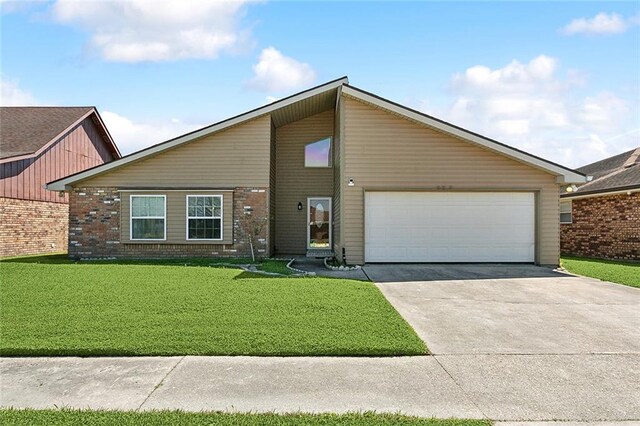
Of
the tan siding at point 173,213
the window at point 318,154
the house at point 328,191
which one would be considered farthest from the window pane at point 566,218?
the tan siding at point 173,213

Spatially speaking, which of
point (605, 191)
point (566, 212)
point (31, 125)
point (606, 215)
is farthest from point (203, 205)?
point (566, 212)

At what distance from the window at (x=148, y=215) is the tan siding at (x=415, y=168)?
6.29 m

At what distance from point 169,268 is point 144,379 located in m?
7.27

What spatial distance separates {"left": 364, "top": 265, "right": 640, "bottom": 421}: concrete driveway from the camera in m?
3.76

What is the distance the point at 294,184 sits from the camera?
54.5 ft

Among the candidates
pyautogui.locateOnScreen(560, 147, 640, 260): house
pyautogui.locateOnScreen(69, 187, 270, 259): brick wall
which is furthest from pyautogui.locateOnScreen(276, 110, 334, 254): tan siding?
pyautogui.locateOnScreen(560, 147, 640, 260): house

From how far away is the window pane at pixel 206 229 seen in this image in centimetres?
1424

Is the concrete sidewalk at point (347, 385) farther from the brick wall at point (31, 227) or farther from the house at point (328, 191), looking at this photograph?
the brick wall at point (31, 227)

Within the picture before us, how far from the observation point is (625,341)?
553 centimetres

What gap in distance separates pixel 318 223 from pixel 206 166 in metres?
4.91

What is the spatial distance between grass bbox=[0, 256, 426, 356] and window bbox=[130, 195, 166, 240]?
4.77m

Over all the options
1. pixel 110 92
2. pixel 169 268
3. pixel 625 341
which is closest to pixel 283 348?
pixel 625 341

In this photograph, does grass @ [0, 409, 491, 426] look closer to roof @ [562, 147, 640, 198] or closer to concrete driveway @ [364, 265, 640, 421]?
concrete driveway @ [364, 265, 640, 421]

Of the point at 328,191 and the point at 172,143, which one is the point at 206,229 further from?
the point at 328,191
